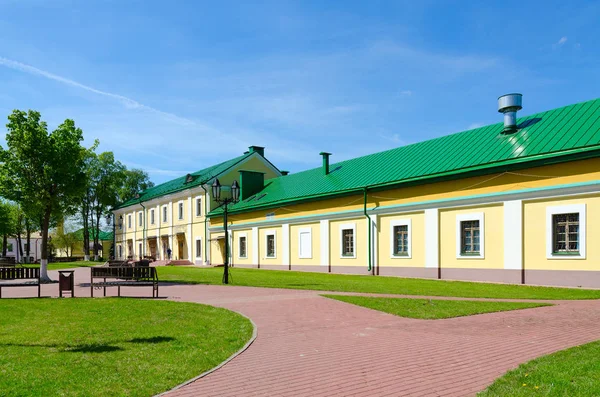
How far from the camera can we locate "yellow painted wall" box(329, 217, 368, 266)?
24844 millimetres

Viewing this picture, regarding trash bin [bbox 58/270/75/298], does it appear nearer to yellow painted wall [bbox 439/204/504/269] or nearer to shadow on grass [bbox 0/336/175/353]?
shadow on grass [bbox 0/336/175/353]

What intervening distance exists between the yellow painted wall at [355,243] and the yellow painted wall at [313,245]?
3.52ft

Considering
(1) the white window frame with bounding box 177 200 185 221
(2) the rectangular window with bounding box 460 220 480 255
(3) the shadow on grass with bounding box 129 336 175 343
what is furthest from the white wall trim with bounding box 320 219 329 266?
(1) the white window frame with bounding box 177 200 185 221

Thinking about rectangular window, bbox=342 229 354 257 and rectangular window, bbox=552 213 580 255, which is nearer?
rectangular window, bbox=552 213 580 255

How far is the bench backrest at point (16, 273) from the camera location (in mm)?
13906

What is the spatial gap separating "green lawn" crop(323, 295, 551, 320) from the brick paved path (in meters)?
0.37

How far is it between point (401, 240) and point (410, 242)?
2.41 ft

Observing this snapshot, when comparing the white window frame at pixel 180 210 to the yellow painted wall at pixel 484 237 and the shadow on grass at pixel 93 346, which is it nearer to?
the yellow painted wall at pixel 484 237

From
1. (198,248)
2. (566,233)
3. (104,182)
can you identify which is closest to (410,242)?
(566,233)

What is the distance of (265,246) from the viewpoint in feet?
107

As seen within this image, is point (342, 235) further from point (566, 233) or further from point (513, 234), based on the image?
point (566, 233)

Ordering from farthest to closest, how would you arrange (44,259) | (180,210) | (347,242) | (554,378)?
(180,210) < (347,242) < (44,259) < (554,378)

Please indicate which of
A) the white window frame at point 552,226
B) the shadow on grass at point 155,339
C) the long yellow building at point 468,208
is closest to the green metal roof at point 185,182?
the long yellow building at point 468,208

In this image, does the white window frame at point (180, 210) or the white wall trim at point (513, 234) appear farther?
the white window frame at point (180, 210)
